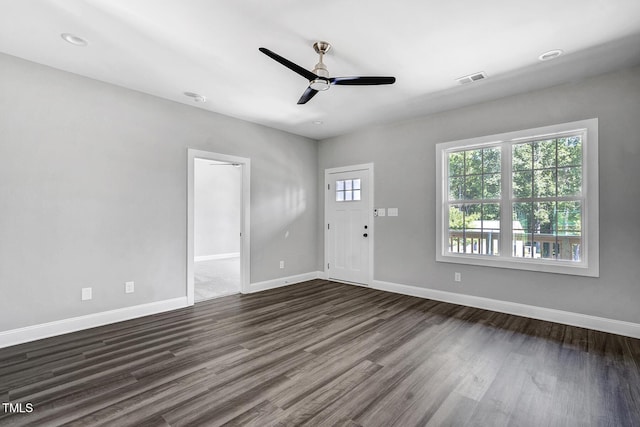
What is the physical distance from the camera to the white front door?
5488 millimetres

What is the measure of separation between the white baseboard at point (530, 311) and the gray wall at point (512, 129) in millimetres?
64

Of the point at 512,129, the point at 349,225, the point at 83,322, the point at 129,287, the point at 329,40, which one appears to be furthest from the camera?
the point at 349,225

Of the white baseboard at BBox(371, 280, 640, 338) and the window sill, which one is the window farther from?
the window sill

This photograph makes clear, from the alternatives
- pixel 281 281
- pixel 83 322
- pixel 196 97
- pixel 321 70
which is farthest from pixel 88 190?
pixel 281 281

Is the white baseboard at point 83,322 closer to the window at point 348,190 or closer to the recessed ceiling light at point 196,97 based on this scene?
the recessed ceiling light at point 196,97

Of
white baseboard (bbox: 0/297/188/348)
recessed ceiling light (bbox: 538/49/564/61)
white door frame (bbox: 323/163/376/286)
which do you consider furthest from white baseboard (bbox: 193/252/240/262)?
recessed ceiling light (bbox: 538/49/564/61)

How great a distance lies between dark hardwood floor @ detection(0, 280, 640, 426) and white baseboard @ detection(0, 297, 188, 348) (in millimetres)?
132

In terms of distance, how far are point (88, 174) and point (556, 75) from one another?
5366 mm

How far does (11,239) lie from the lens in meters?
2.96

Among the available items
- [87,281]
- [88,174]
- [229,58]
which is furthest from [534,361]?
[88,174]

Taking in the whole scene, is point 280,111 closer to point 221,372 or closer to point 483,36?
point 483,36

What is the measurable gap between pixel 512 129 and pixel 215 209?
7.66 meters

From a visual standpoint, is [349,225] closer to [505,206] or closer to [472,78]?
[505,206]

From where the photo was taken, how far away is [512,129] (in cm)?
393
